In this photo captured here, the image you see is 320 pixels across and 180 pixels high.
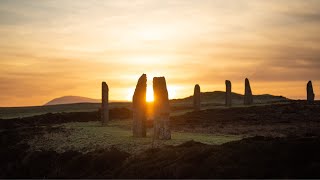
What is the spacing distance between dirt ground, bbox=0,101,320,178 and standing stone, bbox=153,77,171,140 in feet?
2.96

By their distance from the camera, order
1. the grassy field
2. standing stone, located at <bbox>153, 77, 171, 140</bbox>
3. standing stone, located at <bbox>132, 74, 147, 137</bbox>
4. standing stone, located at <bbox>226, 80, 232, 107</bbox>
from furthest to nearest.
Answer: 1. standing stone, located at <bbox>226, 80, 232, 107</bbox>
2. standing stone, located at <bbox>132, 74, 147, 137</bbox>
3. standing stone, located at <bbox>153, 77, 171, 140</bbox>
4. the grassy field

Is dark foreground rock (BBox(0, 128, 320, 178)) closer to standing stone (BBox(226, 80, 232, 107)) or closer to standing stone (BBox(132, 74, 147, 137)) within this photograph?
standing stone (BBox(132, 74, 147, 137))

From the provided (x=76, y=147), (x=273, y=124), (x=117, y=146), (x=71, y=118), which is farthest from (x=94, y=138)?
(x=71, y=118)

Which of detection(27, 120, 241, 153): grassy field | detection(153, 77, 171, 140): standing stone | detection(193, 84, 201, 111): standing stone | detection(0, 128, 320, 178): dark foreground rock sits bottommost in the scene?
detection(0, 128, 320, 178): dark foreground rock

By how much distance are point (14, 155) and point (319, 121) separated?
24.8 metres

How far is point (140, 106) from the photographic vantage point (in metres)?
31.9

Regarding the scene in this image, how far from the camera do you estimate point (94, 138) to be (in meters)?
30.4

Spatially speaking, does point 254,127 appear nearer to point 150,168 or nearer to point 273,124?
point 273,124

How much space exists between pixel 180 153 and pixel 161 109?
326 inches

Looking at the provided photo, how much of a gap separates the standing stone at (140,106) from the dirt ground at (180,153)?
197cm

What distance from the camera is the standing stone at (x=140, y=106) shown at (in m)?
31.6

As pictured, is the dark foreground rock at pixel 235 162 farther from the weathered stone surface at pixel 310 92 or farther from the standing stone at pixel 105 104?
the weathered stone surface at pixel 310 92

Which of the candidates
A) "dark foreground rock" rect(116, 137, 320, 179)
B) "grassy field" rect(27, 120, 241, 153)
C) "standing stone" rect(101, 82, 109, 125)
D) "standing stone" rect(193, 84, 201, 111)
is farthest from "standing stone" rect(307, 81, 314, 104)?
"dark foreground rock" rect(116, 137, 320, 179)

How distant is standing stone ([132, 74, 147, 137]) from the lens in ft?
104
